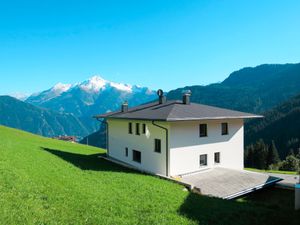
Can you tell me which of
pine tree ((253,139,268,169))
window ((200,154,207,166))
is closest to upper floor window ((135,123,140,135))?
window ((200,154,207,166))

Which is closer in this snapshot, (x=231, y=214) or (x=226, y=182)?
(x=231, y=214)

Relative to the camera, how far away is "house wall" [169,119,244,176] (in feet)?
58.5

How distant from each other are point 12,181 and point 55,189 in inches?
62.8

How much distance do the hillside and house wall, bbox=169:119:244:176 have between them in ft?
352

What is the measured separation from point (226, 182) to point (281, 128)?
140 meters

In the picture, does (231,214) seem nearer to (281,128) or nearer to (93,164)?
(93,164)

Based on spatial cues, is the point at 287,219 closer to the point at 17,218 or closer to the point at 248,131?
the point at 17,218

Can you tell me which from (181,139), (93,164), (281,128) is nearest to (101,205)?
(181,139)

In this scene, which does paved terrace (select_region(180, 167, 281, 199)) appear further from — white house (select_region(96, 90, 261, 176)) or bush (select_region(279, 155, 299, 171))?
bush (select_region(279, 155, 299, 171))

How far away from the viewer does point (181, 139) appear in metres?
18.1

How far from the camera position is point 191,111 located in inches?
765

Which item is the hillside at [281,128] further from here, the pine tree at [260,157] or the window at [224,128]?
the window at [224,128]

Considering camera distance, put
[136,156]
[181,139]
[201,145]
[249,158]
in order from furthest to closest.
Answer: [249,158]
[136,156]
[201,145]
[181,139]

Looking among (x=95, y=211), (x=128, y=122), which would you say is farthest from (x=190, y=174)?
(x=95, y=211)
